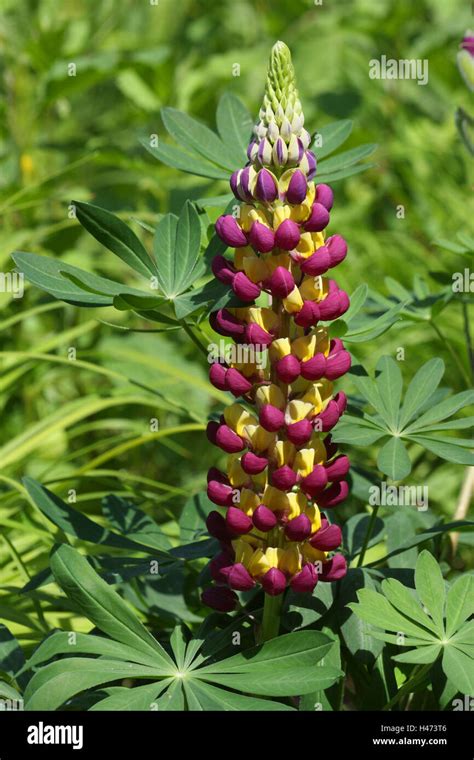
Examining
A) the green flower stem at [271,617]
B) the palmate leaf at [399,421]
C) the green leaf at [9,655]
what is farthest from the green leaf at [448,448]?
the green leaf at [9,655]

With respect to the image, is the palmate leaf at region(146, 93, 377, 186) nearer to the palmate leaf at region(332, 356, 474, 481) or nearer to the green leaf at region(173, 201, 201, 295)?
the green leaf at region(173, 201, 201, 295)

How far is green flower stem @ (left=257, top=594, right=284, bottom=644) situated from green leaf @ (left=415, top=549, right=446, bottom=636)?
5.8 inches

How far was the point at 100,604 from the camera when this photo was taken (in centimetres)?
95

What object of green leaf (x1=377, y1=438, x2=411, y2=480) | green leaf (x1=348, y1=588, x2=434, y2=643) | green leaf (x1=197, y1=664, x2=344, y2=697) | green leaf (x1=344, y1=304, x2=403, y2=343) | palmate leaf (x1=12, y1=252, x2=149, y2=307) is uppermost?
palmate leaf (x1=12, y1=252, x2=149, y2=307)

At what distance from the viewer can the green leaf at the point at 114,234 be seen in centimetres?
99

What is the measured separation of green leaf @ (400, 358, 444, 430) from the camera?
43.4 inches

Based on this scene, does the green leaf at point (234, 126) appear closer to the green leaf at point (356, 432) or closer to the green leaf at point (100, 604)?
the green leaf at point (356, 432)

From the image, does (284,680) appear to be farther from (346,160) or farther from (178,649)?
(346,160)

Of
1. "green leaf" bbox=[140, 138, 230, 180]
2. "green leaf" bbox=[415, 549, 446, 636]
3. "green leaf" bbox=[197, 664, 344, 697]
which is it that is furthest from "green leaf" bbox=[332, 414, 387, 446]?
"green leaf" bbox=[140, 138, 230, 180]

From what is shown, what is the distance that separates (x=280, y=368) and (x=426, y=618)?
300 millimetres

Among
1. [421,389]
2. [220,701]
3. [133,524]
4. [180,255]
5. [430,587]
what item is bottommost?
[220,701]

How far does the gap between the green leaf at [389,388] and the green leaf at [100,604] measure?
0.36 m

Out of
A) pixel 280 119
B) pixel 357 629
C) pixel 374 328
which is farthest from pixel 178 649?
pixel 280 119
